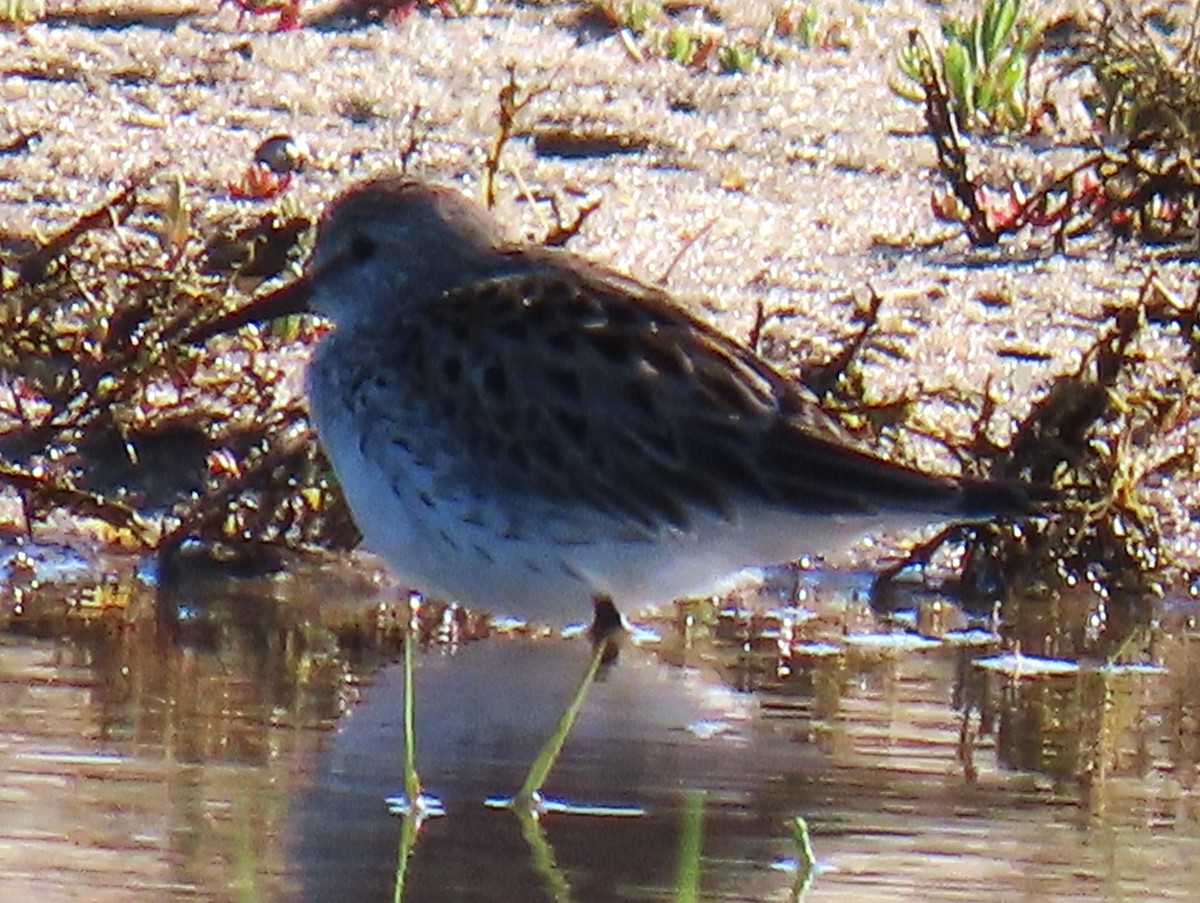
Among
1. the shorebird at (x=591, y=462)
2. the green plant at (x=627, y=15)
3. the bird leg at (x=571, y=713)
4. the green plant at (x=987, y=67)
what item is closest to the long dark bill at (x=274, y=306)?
the shorebird at (x=591, y=462)

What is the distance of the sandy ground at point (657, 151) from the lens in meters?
7.57

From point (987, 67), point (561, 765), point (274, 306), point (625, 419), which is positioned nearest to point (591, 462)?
point (625, 419)

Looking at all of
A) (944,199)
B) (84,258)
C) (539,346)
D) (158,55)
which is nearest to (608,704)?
(539,346)

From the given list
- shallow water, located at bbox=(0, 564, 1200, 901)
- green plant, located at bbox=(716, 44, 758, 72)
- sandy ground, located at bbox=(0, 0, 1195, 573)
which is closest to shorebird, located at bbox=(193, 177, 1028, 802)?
shallow water, located at bbox=(0, 564, 1200, 901)

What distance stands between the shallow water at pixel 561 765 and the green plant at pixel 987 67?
2.68m

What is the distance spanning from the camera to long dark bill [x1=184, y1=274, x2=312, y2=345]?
6.11 meters

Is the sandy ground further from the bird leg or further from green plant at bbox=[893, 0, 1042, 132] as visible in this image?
the bird leg

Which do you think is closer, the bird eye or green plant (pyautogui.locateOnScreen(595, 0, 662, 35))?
the bird eye

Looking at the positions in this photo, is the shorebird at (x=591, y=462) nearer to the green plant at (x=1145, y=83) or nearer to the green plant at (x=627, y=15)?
the green plant at (x=1145, y=83)

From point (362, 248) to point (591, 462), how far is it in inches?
37.7

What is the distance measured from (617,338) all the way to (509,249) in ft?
2.38

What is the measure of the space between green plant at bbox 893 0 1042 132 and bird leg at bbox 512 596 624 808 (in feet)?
10.0

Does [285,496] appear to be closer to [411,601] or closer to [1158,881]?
[411,601]

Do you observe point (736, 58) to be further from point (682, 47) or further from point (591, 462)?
point (591, 462)
